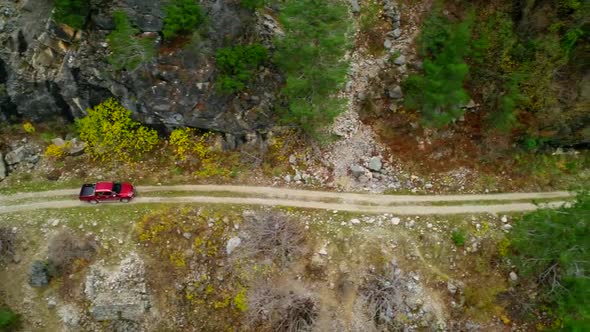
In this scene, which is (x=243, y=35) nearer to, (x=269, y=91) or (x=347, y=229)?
(x=269, y=91)

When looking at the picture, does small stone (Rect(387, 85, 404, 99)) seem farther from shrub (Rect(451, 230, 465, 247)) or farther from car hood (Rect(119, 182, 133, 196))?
car hood (Rect(119, 182, 133, 196))

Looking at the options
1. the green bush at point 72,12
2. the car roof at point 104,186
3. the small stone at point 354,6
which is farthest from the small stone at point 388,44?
the car roof at point 104,186

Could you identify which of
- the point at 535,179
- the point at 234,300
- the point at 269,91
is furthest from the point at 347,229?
the point at 535,179

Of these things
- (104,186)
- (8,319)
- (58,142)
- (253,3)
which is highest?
(253,3)

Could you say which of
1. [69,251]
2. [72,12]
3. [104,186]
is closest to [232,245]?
[104,186]

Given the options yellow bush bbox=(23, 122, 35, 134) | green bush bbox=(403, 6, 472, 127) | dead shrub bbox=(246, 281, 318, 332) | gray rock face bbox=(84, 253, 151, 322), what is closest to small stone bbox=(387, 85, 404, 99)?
green bush bbox=(403, 6, 472, 127)

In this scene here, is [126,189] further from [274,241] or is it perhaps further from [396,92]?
[396,92]

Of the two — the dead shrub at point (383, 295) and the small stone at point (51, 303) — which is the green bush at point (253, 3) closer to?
the dead shrub at point (383, 295)
